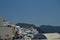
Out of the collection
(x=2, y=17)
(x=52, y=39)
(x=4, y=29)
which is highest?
(x=2, y=17)

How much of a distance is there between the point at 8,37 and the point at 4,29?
0.69 m

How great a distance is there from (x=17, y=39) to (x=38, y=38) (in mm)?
1746

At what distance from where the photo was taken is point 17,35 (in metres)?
12.1

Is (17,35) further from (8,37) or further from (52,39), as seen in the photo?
(52,39)

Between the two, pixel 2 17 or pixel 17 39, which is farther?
pixel 2 17

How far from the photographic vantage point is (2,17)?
12.5 meters

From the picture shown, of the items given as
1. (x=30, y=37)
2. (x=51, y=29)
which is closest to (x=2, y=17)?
(x=30, y=37)

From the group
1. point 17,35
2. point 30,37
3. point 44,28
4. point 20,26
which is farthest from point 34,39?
point 44,28

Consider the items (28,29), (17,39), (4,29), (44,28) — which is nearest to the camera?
(4,29)

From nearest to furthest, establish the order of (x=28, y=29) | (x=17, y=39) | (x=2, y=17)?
(x=17, y=39) → (x=2, y=17) → (x=28, y=29)

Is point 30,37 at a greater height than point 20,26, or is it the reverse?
point 20,26

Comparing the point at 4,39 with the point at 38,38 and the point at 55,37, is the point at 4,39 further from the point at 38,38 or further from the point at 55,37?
the point at 55,37

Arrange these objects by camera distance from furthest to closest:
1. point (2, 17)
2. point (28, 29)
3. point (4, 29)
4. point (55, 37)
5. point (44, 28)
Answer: point (44, 28) < point (28, 29) < point (55, 37) < point (2, 17) < point (4, 29)

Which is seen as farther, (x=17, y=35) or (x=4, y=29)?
(x=17, y=35)
